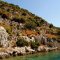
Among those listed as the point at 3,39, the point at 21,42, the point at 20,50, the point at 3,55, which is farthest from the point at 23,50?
the point at 3,55

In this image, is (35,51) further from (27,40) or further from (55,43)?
(55,43)

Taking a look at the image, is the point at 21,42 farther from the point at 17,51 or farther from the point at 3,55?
the point at 3,55

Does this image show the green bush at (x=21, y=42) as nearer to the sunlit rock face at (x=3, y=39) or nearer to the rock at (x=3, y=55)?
the sunlit rock face at (x=3, y=39)

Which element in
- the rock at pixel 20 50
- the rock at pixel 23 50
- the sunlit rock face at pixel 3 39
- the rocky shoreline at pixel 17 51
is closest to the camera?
the rocky shoreline at pixel 17 51

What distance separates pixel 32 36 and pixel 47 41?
6.70 meters

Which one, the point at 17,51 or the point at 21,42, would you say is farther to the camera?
the point at 21,42

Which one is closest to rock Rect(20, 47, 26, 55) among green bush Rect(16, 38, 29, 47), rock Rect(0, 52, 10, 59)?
green bush Rect(16, 38, 29, 47)

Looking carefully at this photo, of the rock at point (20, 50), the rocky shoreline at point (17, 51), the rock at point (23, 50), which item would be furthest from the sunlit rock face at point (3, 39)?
the rock at point (23, 50)

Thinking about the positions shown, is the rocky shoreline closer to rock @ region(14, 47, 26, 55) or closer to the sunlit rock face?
rock @ region(14, 47, 26, 55)

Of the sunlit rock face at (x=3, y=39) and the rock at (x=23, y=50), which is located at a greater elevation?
the sunlit rock face at (x=3, y=39)

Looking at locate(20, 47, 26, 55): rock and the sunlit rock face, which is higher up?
the sunlit rock face

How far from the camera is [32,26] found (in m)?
100

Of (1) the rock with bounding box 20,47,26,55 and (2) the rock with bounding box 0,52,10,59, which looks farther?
(1) the rock with bounding box 20,47,26,55

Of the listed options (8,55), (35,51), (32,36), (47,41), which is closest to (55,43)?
(47,41)
